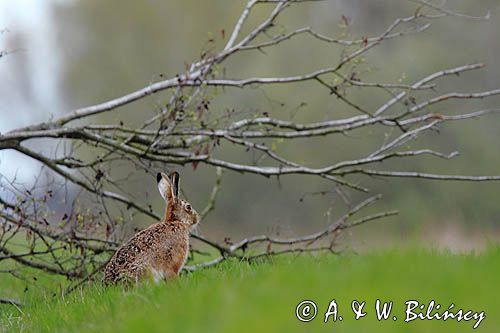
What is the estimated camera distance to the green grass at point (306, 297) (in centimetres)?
420

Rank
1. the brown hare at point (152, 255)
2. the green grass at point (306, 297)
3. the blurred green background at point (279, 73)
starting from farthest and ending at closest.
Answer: the blurred green background at point (279, 73), the brown hare at point (152, 255), the green grass at point (306, 297)

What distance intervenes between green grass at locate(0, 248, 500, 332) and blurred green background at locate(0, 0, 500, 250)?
1139cm

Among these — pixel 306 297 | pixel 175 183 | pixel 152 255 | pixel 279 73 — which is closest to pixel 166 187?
pixel 175 183

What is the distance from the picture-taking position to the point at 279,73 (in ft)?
93.0

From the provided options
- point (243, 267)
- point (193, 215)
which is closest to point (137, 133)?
point (193, 215)

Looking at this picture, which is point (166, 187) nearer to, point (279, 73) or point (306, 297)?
point (306, 297)

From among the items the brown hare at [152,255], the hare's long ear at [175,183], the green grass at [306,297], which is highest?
the hare's long ear at [175,183]

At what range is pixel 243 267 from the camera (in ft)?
24.8

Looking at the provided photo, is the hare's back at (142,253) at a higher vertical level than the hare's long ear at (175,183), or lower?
lower

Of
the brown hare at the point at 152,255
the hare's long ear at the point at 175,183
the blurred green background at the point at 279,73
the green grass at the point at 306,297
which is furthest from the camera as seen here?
the blurred green background at the point at 279,73

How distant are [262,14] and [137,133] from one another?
1694 centimetres

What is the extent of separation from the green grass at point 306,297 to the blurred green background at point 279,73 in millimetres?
11386

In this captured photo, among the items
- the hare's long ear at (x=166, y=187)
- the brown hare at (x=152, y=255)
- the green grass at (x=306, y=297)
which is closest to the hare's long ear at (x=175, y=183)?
the hare's long ear at (x=166, y=187)

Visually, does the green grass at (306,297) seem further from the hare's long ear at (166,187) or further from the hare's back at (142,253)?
the hare's long ear at (166,187)
